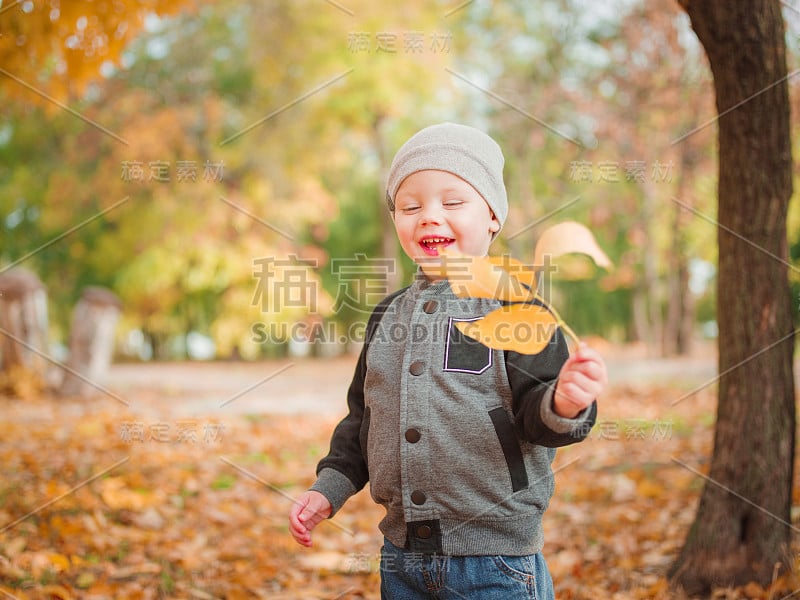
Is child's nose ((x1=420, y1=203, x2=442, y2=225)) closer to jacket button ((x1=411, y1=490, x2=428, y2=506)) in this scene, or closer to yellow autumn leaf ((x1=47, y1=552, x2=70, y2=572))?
jacket button ((x1=411, y1=490, x2=428, y2=506))

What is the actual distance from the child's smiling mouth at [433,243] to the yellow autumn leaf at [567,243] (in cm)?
27

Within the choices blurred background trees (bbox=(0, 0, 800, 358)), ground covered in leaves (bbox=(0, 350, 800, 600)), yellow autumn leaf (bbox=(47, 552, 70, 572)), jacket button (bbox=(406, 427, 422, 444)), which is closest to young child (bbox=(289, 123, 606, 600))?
jacket button (bbox=(406, 427, 422, 444))

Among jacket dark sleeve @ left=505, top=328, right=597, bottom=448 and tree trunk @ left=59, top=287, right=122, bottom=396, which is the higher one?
tree trunk @ left=59, top=287, right=122, bottom=396

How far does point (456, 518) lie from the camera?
1438 mm

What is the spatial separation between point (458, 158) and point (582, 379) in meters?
0.55

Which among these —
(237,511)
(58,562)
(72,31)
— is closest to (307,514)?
(58,562)

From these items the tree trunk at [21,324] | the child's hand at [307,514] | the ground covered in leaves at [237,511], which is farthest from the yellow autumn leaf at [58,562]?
the tree trunk at [21,324]

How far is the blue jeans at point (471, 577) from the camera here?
1.43 m

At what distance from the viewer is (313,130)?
11.8 metres

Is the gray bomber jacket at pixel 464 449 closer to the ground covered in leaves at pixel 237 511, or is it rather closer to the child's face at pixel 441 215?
the child's face at pixel 441 215

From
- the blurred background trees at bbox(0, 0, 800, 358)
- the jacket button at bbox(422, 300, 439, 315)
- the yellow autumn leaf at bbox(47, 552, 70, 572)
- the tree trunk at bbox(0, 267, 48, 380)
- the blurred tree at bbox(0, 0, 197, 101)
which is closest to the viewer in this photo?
the jacket button at bbox(422, 300, 439, 315)

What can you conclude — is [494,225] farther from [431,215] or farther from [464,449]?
[464,449]

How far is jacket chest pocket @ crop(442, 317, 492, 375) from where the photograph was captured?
1471 millimetres

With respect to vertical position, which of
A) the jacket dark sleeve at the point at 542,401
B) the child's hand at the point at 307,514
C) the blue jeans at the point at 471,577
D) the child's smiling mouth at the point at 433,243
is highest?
the child's smiling mouth at the point at 433,243
